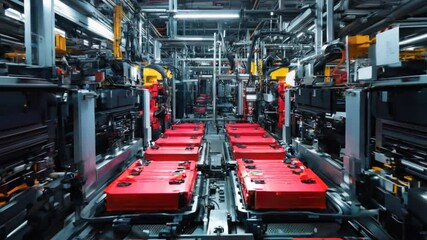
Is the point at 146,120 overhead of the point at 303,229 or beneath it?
overhead

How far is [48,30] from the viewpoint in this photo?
9.26 ft

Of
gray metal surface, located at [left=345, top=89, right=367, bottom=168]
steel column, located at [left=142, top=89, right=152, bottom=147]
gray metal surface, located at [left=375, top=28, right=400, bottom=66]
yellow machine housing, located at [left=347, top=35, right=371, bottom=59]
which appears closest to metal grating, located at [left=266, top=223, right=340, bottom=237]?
gray metal surface, located at [left=345, top=89, right=367, bottom=168]

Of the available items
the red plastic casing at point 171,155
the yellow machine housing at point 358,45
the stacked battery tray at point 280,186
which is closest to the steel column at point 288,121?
the stacked battery tray at point 280,186

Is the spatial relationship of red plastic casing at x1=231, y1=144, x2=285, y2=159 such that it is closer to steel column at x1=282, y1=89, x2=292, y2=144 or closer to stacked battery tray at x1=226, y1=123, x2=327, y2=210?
stacked battery tray at x1=226, y1=123, x2=327, y2=210

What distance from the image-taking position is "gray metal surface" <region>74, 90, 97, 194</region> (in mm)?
3035

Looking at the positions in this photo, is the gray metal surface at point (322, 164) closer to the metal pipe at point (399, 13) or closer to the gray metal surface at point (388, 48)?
the gray metal surface at point (388, 48)

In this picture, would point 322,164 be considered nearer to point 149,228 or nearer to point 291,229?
point 291,229

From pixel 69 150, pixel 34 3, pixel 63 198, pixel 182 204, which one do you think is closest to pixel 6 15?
pixel 34 3

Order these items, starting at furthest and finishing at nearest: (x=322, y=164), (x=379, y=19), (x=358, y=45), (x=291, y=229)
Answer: (x=379, y=19), (x=322, y=164), (x=358, y=45), (x=291, y=229)

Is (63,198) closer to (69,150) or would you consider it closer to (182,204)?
(69,150)

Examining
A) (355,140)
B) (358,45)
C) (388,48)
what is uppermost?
(358,45)

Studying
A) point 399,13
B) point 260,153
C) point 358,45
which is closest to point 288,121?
point 260,153

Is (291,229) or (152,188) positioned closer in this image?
(291,229)

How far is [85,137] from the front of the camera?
3164 millimetres
